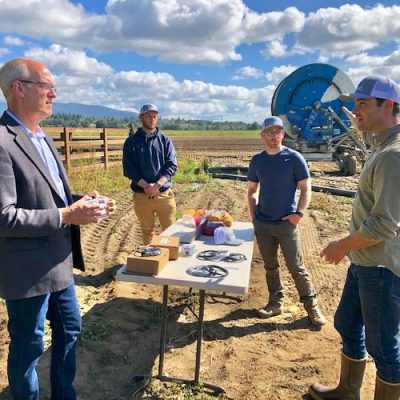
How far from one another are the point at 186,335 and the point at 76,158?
8.87 meters

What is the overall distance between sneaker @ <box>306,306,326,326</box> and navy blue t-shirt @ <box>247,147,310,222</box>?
0.96m

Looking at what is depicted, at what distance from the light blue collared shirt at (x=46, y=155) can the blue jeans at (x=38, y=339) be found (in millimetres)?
584

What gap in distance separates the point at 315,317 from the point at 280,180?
Answer: 139 cm

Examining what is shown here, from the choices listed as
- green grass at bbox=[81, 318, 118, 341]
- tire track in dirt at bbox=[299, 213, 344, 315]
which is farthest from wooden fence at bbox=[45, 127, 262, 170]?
green grass at bbox=[81, 318, 118, 341]

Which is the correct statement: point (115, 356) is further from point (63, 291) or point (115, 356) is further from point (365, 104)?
point (365, 104)

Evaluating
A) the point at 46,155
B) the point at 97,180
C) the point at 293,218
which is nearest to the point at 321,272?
the point at 293,218

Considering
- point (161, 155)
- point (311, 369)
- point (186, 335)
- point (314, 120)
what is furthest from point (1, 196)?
point (314, 120)

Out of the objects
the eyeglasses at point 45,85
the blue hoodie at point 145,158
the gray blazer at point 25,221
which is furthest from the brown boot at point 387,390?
the blue hoodie at point 145,158

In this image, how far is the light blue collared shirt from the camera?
7.20 feet

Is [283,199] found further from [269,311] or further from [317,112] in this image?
[317,112]

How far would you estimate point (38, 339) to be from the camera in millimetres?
2193

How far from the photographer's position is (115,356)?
3.46 m

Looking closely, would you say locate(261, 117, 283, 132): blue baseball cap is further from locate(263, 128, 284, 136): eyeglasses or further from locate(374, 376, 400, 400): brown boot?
locate(374, 376, 400, 400): brown boot

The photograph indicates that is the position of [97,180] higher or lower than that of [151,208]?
lower
